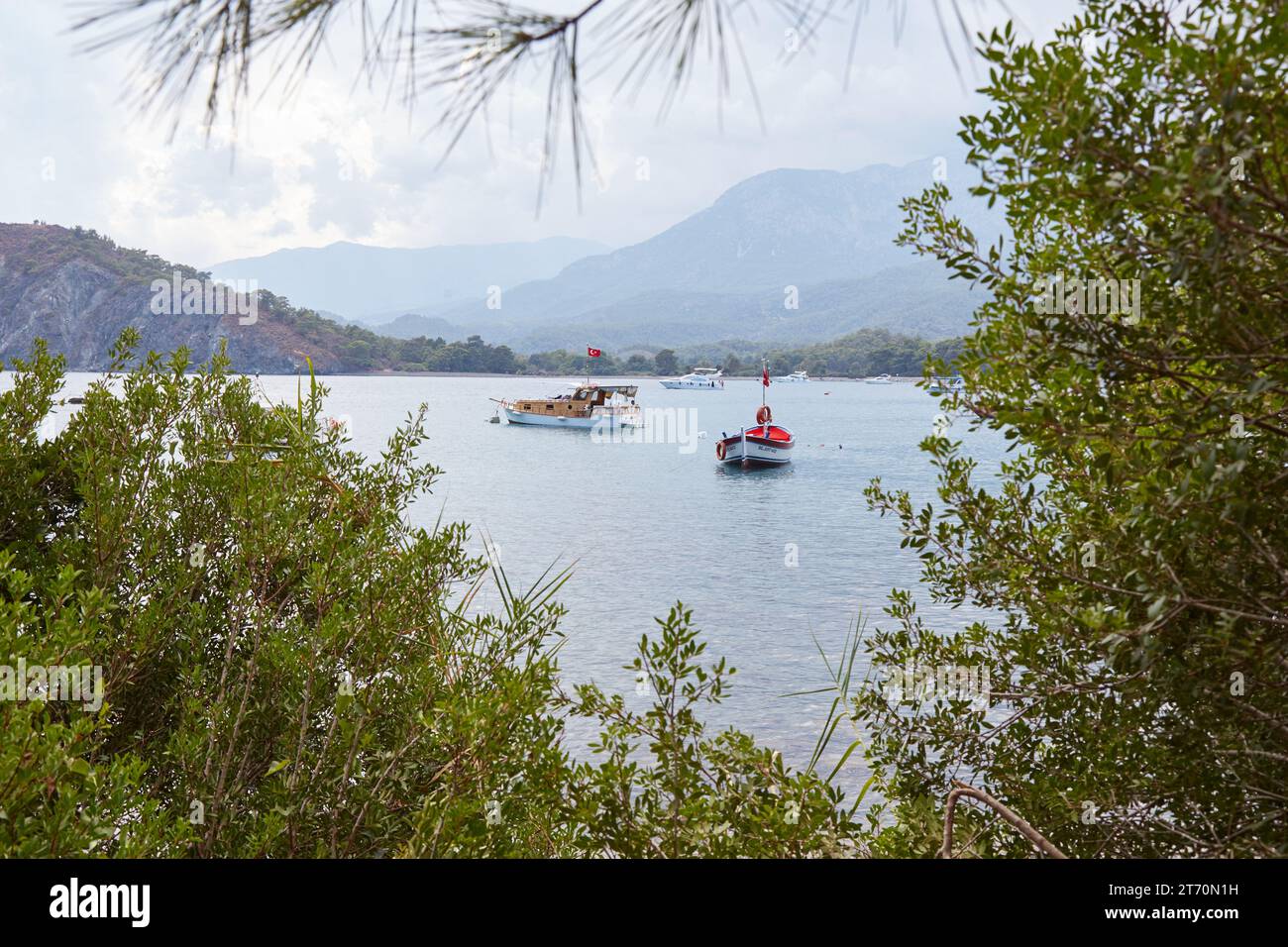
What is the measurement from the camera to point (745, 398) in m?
109

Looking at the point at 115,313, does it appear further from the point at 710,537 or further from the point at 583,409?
the point at 710,537

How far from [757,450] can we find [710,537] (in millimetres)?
15092

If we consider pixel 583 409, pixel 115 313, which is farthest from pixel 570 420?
pixel 115 313

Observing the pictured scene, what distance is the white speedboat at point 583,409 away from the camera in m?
62.7

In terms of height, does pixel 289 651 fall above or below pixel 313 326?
below

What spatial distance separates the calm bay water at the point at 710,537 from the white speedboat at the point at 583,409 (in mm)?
979

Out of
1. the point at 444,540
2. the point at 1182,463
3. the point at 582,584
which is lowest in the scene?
the point at 582,584

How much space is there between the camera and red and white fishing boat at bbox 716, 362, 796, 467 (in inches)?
1779

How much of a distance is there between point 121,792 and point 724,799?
5.27ft

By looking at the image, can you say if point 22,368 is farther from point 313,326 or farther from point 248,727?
point 313,326

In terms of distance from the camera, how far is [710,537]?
3141 cm
